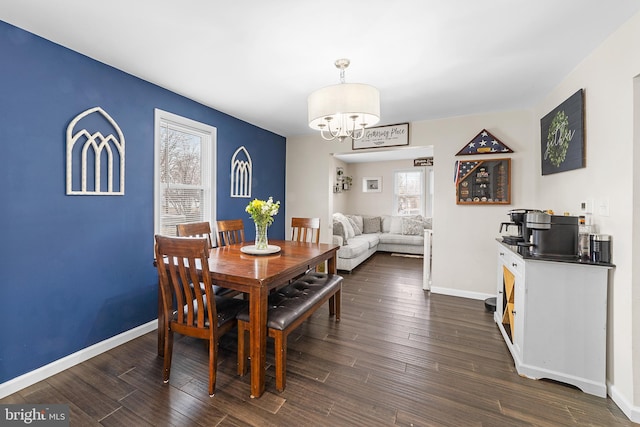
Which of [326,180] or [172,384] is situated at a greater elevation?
[326,180]

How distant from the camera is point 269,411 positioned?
1.64 meters

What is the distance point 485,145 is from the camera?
3.46 metres

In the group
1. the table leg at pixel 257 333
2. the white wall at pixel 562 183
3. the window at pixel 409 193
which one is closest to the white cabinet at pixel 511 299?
the white wall at pixel 562 183

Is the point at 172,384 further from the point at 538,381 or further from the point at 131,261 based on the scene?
the point at 538,381

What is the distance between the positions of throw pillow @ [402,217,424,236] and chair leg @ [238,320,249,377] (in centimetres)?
528

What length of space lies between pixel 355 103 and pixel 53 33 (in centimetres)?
211

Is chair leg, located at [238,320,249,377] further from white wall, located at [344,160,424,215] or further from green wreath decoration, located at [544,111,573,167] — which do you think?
white wall, located at [344,160,424,215]

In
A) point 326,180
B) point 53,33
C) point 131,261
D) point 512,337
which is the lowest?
point 512,337

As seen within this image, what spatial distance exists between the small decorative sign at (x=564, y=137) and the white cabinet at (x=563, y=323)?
88cm

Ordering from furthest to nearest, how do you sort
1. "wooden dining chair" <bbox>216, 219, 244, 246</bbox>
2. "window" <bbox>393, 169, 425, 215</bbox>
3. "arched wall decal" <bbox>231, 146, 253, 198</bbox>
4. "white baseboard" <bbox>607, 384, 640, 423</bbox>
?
1. "window" <bbox>393, 169, 425, 215</bbox>
2. "arched wall decal" <bbox>231, 146, 253, 198</bbox>
3. "wooden dining chair" <bbox>216, 219, 244, 246</bbox>
4. "white baseboard" <bbox>607, 384, 640, 423</bbox>

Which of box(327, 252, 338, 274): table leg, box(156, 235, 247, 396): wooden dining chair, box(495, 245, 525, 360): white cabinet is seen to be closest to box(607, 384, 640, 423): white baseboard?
box(495, 245, 525, 360): white cabinet

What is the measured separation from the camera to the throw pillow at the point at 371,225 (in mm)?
7000

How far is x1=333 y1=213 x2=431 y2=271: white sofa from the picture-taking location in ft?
18.2

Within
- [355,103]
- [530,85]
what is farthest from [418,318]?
[530,85]
